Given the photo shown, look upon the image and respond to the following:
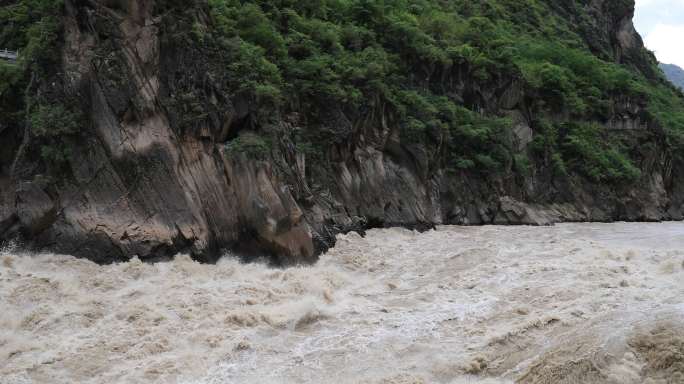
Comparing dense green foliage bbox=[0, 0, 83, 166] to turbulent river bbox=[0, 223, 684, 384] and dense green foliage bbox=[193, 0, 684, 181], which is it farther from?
dense green foliage bbox=[193, 0, 684, 181]

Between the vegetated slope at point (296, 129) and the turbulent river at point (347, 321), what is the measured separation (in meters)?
1.95

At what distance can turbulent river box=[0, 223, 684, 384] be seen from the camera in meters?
9.30

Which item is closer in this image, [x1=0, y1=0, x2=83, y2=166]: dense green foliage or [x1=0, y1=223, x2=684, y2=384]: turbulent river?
[x1=0, y1=223, x2=684, y2=384]: turbulent river

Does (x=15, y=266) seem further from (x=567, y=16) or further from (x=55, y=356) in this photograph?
(x=567, y=16)

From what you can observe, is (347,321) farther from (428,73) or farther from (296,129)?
(428,73)

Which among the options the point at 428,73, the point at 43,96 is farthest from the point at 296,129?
the point at 428,73

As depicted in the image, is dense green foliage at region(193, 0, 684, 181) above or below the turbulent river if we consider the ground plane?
above

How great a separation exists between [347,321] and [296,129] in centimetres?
1081

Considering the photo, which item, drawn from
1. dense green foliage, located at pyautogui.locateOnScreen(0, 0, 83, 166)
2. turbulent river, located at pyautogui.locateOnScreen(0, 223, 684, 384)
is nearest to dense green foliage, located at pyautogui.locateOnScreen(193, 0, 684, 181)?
dense green foliage, located at pyautogui.locateOnScreen(0, 0, 83, 166)

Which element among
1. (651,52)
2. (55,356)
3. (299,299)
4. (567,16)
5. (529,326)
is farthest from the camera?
(651,52)

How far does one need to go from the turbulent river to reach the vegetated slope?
1952mm

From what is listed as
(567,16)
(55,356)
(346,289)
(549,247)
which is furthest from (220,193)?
(567,16)

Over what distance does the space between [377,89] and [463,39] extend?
36.9 feet

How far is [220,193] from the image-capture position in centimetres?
1639
